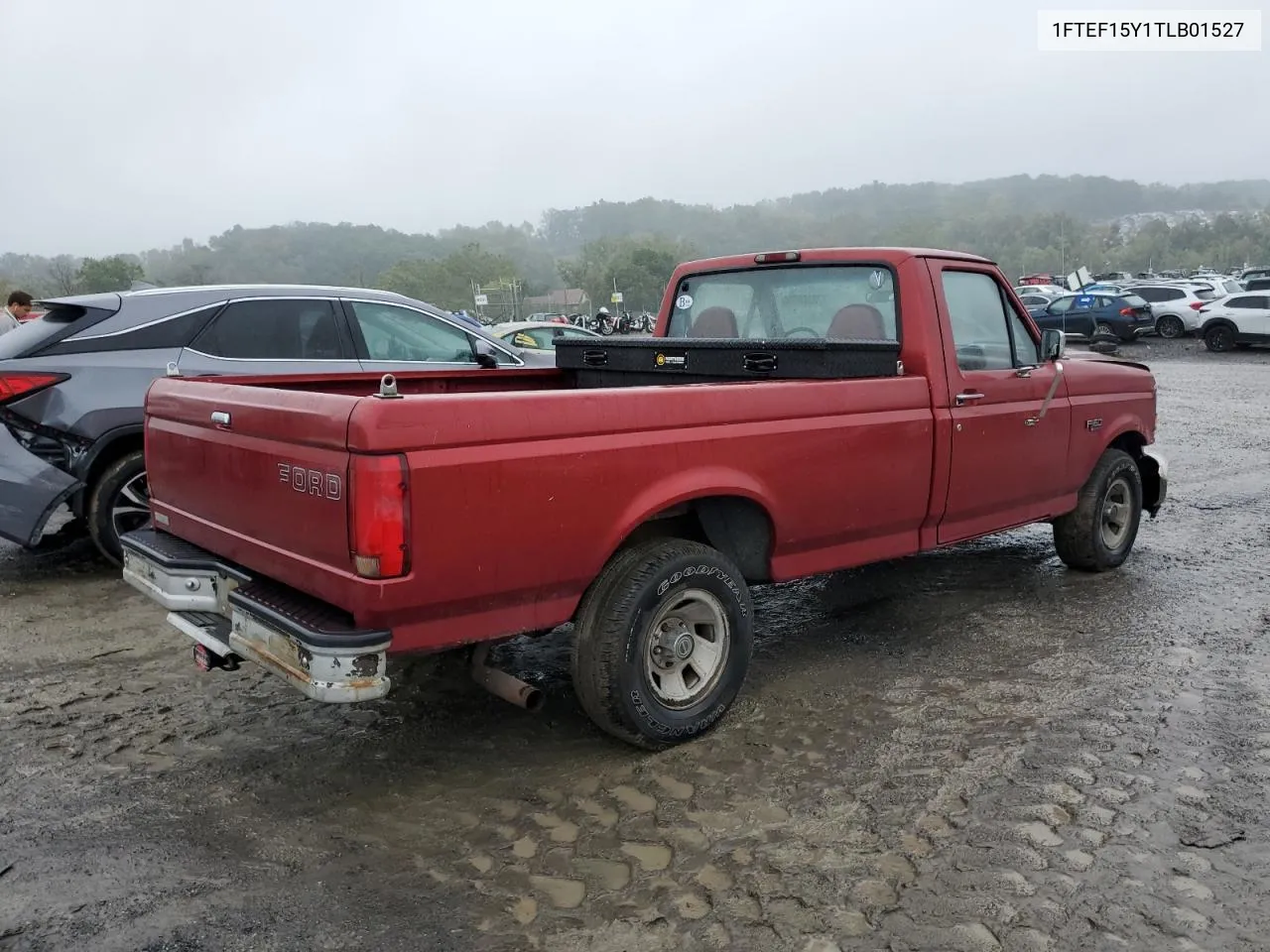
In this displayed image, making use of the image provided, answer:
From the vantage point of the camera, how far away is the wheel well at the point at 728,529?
3920 millimetres

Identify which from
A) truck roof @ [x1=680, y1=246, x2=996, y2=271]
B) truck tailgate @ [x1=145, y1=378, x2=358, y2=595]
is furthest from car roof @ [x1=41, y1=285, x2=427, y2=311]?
truck roof @ [x1=680, y1=246, x2=996, y2=271]

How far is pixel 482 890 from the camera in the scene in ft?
9.61

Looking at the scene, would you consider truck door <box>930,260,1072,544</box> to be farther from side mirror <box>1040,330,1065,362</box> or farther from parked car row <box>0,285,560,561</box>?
parked car row <box>0,285,560,561</box>

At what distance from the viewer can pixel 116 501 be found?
5.88 metres

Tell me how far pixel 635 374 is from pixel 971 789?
8.87ft

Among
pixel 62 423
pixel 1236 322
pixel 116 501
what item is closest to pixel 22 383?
pixel 62 423

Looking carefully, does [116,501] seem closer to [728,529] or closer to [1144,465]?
[728,529]

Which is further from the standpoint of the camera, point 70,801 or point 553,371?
point 553,371

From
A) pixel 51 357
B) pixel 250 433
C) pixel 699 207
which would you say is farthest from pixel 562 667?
pixel 699 207

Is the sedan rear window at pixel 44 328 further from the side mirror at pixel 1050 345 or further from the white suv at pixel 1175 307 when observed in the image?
the white suv at pixel 1175 307

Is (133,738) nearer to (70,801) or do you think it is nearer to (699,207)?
(70,801)

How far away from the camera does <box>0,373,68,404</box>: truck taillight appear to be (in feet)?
18.4

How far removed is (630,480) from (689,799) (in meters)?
1.12

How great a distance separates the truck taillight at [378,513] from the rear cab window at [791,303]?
2678 millimetres
